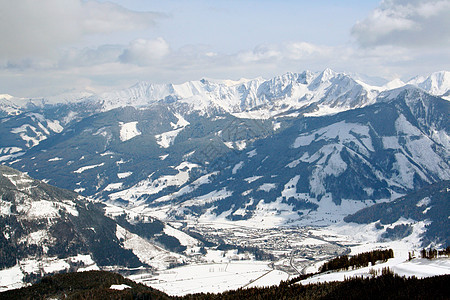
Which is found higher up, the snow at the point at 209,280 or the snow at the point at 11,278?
the snow at the point at 11,278

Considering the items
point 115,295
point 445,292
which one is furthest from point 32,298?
point 445,292

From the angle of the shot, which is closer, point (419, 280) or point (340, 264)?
point (419, 280)

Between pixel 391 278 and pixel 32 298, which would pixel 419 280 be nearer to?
pixel 391 278

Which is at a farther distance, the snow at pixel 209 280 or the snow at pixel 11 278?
the snow at pixel 11 278

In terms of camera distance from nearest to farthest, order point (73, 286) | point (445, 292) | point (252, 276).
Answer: point (445, 292) < point (73, 286) < point (252, 276)

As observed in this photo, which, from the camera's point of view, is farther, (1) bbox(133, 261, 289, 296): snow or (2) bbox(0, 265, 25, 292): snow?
(2) bbox(0, 265, 25, 292): snow

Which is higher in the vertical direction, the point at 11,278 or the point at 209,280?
the point at 11,278

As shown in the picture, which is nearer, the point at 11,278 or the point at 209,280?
the point at 209,280

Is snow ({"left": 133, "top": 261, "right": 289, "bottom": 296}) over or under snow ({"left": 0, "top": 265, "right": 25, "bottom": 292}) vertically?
under

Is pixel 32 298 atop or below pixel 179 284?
atop

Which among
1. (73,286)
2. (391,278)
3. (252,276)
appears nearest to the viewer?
(391,278)

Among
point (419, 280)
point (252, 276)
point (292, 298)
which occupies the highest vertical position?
point (419, 280)
